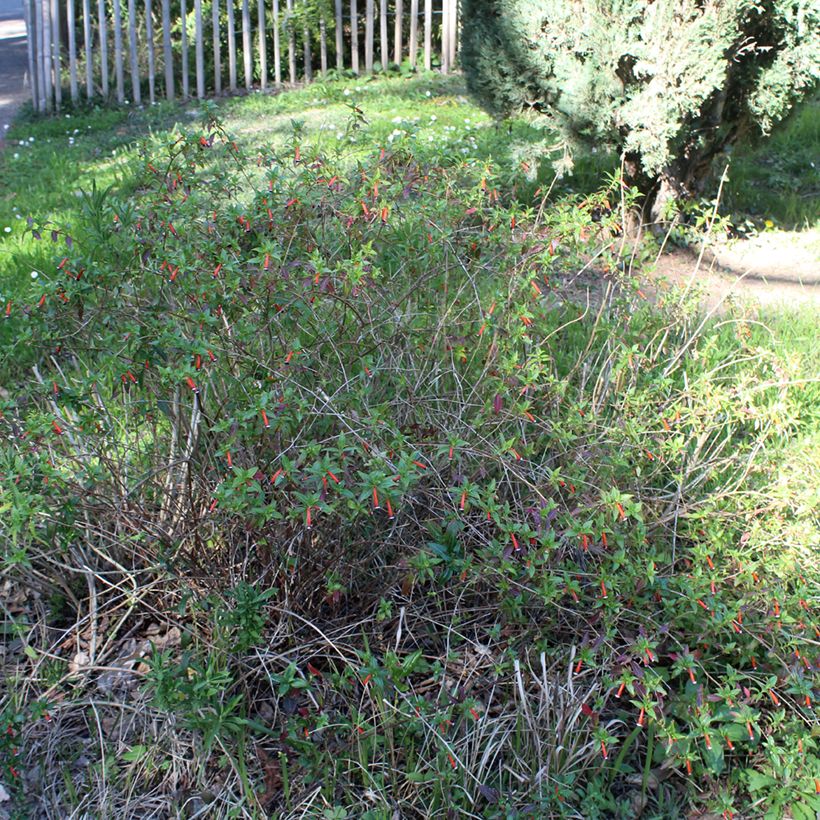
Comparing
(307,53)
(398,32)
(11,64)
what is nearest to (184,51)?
(307,53)

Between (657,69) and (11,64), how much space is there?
1136 centimetres

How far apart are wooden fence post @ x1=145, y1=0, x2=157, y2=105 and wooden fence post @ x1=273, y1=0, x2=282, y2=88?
4.26ft

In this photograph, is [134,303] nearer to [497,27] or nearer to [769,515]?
[769,515]

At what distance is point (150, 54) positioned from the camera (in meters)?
10.2

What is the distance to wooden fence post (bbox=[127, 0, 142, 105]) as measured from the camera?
Result: 10.0m

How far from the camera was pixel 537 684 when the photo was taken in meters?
2.93

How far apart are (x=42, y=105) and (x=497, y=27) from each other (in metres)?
6.21

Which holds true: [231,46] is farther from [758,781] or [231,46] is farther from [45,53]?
[758,781]

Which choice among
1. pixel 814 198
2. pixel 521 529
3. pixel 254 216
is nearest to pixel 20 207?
pixel 254 216

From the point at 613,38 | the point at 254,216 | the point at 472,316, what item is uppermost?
the point at 613,38

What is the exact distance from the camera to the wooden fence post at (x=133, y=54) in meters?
10.0

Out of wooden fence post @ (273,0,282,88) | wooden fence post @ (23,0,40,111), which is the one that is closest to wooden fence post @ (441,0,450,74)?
wooden fence post @ (273,0,282,88)

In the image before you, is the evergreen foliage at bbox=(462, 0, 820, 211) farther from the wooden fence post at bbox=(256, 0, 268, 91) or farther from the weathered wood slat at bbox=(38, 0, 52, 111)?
the weathered wood slat at bbox=(38, 0, 52, 111)

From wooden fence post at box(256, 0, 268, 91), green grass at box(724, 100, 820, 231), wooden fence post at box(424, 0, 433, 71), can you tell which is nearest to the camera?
green grass at box(724, 100, 820, 231)
